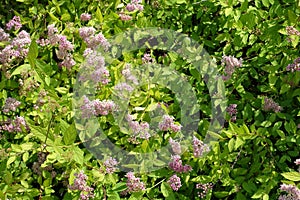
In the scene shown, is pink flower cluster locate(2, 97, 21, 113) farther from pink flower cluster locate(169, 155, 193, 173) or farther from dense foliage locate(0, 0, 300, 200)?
pink flower cluster locate(169, 155, 193, 173)

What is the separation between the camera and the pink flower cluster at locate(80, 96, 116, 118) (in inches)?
64.4

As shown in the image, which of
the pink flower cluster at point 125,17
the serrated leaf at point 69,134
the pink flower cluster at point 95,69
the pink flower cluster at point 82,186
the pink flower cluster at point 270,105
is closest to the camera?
the serrated leaf at point 69,134

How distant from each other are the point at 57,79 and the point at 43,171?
0.41m

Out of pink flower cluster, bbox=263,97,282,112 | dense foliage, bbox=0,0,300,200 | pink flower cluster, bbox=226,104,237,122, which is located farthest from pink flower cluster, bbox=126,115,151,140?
pink flower cluster, bbox=263,97,282,112

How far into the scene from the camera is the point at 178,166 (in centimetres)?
170

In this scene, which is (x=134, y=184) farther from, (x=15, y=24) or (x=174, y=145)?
(x=15, y=24)

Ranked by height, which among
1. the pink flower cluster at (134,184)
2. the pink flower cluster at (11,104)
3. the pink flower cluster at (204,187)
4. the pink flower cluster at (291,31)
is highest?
the pink flower cluster at (291,31)

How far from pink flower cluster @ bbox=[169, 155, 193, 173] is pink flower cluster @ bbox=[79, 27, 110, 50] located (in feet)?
1.65

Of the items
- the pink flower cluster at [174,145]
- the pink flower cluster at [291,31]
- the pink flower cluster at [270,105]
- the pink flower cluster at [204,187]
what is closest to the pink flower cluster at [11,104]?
the pink flower cluster at [174,145]

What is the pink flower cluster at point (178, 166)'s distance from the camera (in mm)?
1694

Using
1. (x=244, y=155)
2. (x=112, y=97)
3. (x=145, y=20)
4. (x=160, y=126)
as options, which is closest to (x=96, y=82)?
(x=112, y=97)

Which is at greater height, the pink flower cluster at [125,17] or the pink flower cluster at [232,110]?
the pink flower cluster at [125,17]

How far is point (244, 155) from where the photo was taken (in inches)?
73.5

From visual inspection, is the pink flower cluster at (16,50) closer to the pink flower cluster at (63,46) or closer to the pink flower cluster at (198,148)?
the pink flower cluster at (63,46)
